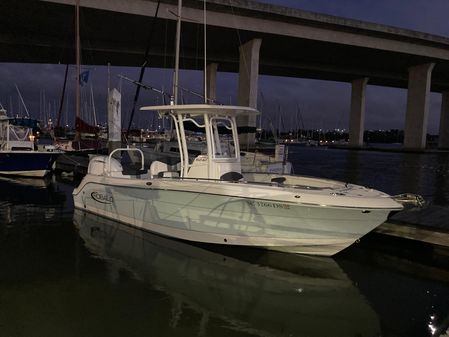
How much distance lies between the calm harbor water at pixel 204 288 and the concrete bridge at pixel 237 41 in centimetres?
2067

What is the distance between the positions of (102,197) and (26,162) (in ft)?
40.7

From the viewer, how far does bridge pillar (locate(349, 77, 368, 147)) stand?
2618 inches

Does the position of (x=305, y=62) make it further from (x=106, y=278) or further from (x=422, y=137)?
(x=106, y=278)

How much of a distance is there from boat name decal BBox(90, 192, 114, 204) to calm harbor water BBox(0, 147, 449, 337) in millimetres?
846

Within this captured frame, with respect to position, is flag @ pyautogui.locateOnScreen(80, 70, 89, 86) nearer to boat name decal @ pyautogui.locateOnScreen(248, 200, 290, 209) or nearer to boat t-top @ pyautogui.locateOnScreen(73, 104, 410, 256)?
boat t-top @ pyautogui.locateOnScreen(73, 104, 410, 256)

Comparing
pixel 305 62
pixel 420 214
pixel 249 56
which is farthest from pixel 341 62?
pixel 420 214

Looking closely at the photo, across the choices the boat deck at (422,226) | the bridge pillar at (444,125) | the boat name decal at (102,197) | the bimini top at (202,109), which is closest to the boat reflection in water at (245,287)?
the boat name decal at (102,197)

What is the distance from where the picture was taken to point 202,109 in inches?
383

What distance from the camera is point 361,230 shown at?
8219 mm

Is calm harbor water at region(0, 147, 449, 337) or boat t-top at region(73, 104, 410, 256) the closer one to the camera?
calm harbor water at region(0, 147, 449, 337)

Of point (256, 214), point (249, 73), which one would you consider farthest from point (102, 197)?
point (249, 73)

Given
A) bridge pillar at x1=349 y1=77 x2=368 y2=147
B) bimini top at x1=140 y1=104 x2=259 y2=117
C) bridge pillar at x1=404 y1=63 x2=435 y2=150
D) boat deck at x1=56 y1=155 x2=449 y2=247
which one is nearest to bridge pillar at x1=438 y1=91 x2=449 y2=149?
bridge pillar at x1=349 y1=77 x2=368 y2=147

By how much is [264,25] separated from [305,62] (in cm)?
1652

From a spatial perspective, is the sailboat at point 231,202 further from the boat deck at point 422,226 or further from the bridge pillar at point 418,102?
the bridge pillar at point 418,102
